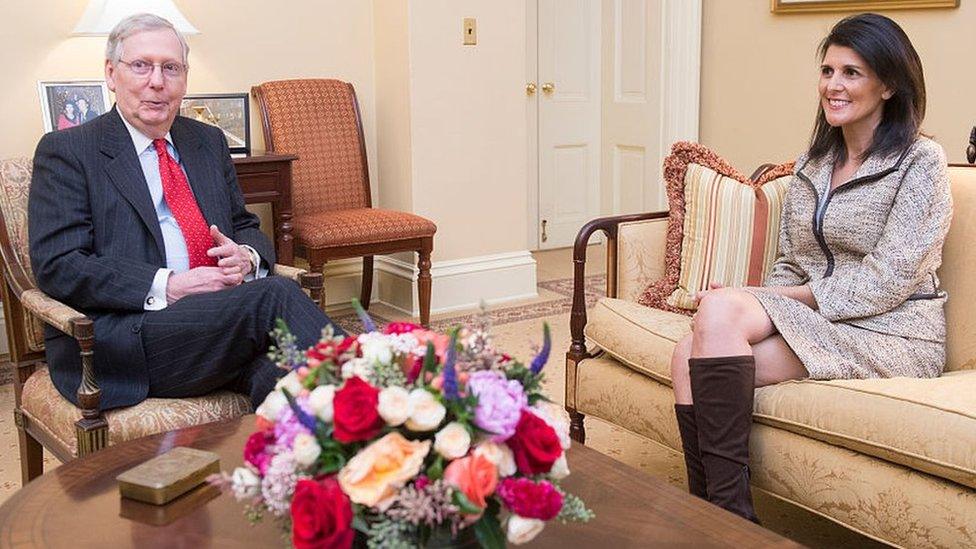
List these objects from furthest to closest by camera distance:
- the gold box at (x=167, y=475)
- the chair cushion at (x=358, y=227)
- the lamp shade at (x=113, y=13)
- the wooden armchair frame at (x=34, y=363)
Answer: the chair cushion at (x=358, y=227), the lamp shade at (x=113, y=13), the wooden armchair frame at (x=34, y=363), the gold box at (x=167, y=475)

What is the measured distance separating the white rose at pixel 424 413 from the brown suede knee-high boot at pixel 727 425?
1.16 metres

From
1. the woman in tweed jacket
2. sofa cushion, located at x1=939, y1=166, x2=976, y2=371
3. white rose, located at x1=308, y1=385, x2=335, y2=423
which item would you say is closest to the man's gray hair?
the woman in tweed jacket

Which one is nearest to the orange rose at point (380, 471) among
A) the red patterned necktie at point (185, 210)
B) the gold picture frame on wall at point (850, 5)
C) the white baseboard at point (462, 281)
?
the red patterned necktie at point (185, 210)

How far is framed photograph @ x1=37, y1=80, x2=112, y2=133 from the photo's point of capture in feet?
13.3

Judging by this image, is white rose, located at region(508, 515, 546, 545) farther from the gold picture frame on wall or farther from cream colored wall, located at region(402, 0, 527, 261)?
the gold picture frame on wall

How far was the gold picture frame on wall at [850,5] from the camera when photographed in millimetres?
4488

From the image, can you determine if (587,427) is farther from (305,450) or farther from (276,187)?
(305,450)

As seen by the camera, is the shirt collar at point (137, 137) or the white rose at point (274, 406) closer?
the white rose at point (274, 406)

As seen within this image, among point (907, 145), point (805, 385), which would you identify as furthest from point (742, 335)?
point (907, 145)

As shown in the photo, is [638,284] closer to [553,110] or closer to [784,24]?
[784,24]

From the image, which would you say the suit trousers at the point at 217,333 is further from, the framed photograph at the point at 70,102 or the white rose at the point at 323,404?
the framed photograph at the point at 70,102

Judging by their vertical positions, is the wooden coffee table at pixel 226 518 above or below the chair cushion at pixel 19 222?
below

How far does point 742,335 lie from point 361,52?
3.01m

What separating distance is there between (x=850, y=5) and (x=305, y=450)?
Answer: 13.6ft
